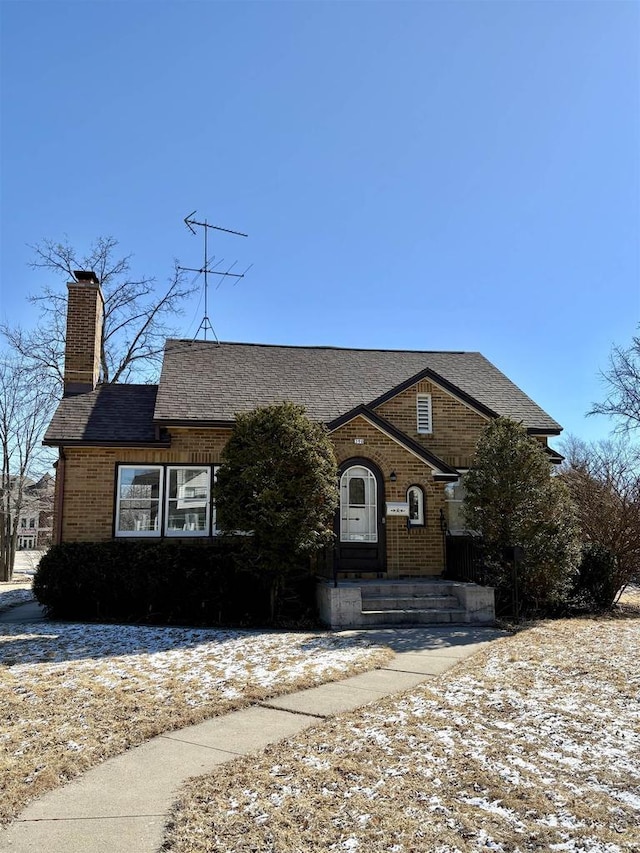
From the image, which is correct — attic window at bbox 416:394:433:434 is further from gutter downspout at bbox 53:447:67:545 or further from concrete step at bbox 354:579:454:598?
gutter downspout at bbox 53:447:67:545

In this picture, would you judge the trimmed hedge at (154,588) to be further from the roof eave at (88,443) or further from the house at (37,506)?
the house at (37,506)

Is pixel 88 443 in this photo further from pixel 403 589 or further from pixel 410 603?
pixel 410 603

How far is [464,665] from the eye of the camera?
7613mm

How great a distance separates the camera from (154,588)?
447 inches

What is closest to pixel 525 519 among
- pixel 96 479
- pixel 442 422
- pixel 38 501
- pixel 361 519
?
pixel 361 519

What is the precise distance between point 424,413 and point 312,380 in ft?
10.4

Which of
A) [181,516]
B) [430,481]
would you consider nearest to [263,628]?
[181,516]

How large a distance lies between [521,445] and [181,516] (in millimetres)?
7023

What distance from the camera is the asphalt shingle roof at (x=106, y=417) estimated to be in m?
13.2

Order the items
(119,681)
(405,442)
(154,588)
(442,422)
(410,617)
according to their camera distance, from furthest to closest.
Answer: (442,422), (405,442), (154,588), (410,617), (119,681)

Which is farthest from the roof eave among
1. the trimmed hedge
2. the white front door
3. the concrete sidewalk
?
the concrete sidewalk

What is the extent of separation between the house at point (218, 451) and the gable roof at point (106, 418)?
0.03 m

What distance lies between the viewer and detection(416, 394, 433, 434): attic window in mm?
15148

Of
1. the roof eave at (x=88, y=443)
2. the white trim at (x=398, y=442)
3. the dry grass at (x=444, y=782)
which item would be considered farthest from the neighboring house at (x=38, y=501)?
the dry grass at (x=444, y=782)
